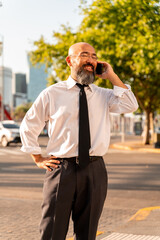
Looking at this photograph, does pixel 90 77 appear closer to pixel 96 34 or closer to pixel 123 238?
pixel 123 238

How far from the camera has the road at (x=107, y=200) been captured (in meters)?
5.54

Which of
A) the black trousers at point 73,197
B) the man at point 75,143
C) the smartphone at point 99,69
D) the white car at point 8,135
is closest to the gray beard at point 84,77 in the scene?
the man at point 75,143

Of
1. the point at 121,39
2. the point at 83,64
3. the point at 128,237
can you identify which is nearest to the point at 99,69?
the point at 83,64

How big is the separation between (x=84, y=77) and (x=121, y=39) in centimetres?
1875

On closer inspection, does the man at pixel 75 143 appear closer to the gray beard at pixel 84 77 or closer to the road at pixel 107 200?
the gray beard at pixel 84 77

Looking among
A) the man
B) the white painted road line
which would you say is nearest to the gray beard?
the man

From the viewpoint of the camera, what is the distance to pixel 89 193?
3.33 metres

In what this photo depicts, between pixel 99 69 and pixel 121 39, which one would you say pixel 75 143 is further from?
pixel 121 39

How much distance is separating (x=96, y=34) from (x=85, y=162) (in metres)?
20.7

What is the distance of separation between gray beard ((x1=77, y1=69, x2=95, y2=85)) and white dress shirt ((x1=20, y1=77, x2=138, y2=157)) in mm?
70

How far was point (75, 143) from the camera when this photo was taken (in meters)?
3.31

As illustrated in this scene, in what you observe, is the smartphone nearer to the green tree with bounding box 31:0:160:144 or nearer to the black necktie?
the black necktie

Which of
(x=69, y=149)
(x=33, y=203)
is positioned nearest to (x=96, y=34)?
(x=33, y=203)

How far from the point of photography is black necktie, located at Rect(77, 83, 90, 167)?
3258mm
